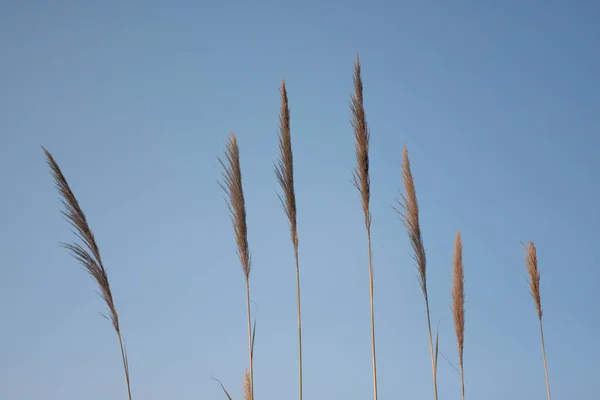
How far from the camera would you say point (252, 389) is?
3.92m

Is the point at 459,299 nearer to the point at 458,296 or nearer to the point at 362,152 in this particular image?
the point at 458,296

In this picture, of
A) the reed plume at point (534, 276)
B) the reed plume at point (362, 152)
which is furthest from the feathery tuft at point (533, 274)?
the reed plume at point (362, 152)

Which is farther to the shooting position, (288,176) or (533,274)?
(533,274)

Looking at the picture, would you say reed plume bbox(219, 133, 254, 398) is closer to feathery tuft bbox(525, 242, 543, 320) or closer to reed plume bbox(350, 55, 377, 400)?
reed plume bbox(350, 55, 377, 400)

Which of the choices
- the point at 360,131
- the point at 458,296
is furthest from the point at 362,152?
the point at 458,296

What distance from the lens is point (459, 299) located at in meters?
5.59

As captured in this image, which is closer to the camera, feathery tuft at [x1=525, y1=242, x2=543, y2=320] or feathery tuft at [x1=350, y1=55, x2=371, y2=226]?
feathery tuft at [x1=350, y1=55, x2=371, y2=226]

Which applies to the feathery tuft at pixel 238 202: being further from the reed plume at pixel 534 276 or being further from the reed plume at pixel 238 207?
the reed plume at pixel 534 276

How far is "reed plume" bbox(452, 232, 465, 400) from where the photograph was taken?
5.38 meters

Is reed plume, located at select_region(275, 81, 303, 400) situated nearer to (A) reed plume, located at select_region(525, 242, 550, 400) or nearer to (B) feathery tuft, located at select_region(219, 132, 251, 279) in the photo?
(B) feathery tuft, located at select_region(219, 132, 251, 279)

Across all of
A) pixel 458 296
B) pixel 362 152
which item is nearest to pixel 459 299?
pixel 458 296

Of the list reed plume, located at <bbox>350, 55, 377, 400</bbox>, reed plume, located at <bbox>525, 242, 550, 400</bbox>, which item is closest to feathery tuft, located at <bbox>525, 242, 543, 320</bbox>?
reed plume, located at <bbox>525, 242, 550, 400</bbox>

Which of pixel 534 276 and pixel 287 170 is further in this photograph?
pixel 534 276

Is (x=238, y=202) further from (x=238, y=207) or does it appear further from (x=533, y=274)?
(x=533, y=274)
